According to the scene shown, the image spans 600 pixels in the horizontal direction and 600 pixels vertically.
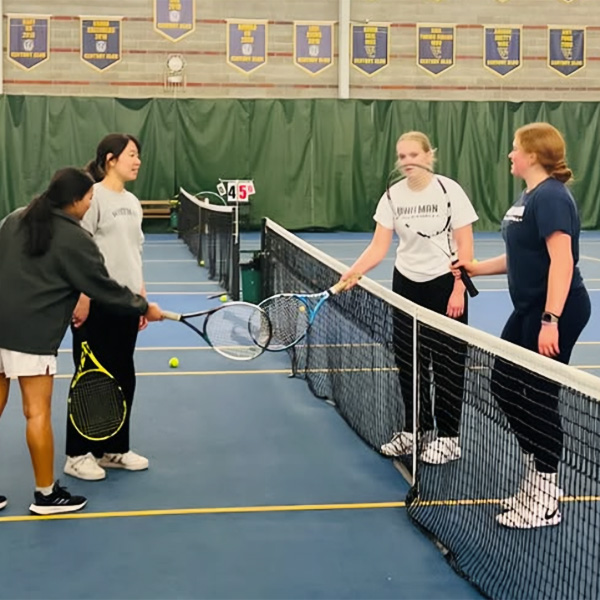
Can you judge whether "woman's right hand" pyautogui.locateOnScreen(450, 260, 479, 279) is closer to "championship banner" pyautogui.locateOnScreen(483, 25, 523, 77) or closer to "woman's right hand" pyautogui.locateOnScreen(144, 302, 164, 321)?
"woman's right hand" pyautogui.locateOnScreen(144, 302, 164, 321)

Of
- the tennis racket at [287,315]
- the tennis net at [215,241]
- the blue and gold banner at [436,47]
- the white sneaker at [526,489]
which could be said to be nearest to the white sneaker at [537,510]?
the white sneaker at [526,489]

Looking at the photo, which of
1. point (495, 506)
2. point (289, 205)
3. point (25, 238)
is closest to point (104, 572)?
point (25, 238)

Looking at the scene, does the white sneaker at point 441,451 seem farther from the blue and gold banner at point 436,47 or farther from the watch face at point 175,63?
the blue and gold banner at point 436,47

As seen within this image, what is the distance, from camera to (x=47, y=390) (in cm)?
389

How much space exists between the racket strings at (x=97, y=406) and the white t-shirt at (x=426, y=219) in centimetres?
154

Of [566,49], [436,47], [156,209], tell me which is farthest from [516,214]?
[566,49]

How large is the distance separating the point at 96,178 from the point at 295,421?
1919 mm

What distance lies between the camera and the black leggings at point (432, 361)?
421 centimetres

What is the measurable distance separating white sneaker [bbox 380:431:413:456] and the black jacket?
1.68 metres

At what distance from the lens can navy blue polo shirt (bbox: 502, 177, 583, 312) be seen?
358cm

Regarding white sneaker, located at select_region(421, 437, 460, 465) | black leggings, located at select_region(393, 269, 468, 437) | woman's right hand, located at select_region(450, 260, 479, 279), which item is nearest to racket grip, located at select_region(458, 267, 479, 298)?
woman's right hand, located at select_region(450, 260, 479, 279)

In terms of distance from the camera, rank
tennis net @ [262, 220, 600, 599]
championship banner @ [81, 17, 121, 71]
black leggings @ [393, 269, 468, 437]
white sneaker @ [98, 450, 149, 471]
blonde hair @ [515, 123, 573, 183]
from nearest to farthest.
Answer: tennis net @ [262, 220, 600, 599] < blonde hair @ [515, 123, 573, 183] < black leggings @ [393, 269, 468, 437] < white sneaker @ [98, 450, 149, 471] < championship banner @ [81, 17, 121, 71]

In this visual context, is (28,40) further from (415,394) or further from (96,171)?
(415,394)

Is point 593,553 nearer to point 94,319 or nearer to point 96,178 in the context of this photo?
point 94,319
